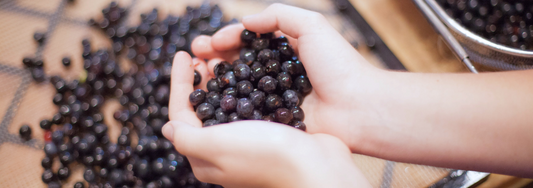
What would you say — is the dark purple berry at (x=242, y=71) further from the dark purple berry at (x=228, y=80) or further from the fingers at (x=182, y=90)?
the fingers at (x=182, y=90)

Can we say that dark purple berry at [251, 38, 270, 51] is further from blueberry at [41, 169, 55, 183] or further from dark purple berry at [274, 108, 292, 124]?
blueberry at [41, 169, 55, 183]

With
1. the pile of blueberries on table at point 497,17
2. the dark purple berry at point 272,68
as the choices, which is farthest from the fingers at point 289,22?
the pile of blueberries on table at point 497,17

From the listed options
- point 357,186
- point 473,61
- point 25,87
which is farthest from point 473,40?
point 25,87

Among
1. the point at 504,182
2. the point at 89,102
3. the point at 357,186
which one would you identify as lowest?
the point at 504,182

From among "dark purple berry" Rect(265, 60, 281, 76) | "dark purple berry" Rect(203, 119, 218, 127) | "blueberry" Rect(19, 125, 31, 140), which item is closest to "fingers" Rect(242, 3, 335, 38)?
"dark purple berry" Rect(265, 60, 281, 76)

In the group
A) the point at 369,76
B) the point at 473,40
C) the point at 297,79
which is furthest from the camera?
the point at 473,40

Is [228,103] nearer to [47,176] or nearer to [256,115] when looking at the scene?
[256,115]

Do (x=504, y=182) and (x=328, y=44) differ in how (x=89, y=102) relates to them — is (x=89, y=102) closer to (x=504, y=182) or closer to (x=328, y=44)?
(x=328, y=44)
